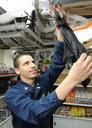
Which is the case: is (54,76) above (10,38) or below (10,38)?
below

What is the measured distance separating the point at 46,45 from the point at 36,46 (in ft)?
0.85

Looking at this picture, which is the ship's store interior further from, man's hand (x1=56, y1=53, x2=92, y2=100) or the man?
man's hand (x1=56, y1=53, x2=92, y2=100)

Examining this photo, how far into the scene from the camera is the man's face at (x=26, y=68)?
6.02 ft

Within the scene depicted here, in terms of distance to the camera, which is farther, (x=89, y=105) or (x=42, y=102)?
(x=89, y=105)

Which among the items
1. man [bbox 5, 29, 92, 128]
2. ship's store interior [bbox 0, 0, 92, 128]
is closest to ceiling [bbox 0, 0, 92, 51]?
ship's store interior [bbox 0, 0, 92, 128]

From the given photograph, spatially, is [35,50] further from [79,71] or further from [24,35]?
[79,71]

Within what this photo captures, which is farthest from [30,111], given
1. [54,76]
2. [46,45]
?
[46,45]

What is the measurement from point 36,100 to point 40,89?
1.64ft

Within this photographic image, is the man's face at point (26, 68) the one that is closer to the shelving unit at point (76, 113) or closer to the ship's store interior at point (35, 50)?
the ship's store interior at point (35, 50)

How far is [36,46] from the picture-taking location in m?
4.29

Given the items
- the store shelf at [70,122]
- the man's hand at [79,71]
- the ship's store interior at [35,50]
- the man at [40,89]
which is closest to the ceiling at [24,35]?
the ship's store interior at [35,50]

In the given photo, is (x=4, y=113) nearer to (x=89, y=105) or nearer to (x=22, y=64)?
(x=89, y=105)

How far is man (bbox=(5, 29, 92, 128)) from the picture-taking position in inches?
38.3

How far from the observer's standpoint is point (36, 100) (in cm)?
136
